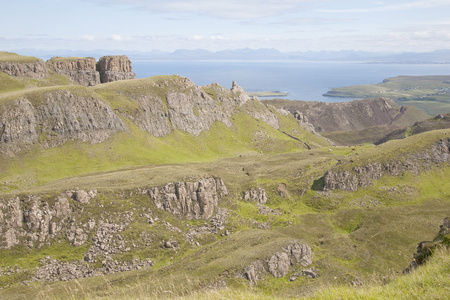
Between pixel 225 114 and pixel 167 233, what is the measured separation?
101 m

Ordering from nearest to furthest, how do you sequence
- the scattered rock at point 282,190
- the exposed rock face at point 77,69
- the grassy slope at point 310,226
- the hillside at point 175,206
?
the grassy slope at point 310,226, the hillside at point 175,206, the scattered rock at point 282,190, the exposed rock face at point 77,69

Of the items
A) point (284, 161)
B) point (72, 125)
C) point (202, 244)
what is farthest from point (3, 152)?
point (284, 161)

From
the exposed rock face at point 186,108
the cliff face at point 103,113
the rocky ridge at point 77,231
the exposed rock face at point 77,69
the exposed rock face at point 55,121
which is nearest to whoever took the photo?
the rocky ridge at point 77,231

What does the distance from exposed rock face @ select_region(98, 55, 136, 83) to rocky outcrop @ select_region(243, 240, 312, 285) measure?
484ft

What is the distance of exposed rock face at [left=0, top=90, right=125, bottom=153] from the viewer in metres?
100

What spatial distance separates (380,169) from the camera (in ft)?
285

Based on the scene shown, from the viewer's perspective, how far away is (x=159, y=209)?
69.5 metres

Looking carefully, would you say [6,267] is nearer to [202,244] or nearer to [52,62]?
[202,244]

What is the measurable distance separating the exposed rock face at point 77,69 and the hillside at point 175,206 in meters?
24.7

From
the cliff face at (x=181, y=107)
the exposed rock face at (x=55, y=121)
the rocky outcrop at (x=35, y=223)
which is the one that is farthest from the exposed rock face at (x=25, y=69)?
the rocky outcrop at (x=35, y=223)

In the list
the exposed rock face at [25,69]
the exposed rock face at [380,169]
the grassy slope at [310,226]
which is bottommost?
the grassy slope at [310,226]

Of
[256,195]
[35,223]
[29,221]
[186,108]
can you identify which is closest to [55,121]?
[186,108]

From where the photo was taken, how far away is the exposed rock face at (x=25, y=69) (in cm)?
13412

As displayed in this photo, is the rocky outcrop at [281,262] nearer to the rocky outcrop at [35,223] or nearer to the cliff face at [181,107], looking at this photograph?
the rocky outcrop at [35,223]
